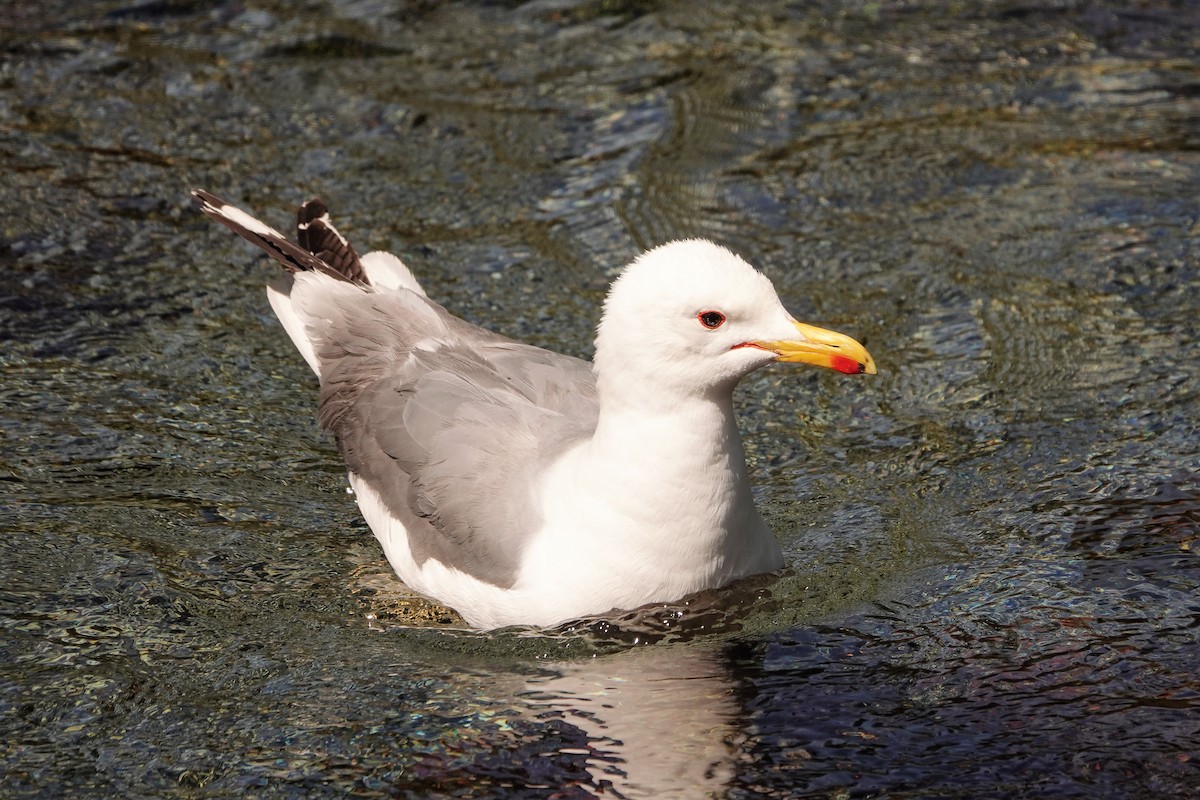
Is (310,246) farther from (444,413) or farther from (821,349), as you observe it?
(821,349)

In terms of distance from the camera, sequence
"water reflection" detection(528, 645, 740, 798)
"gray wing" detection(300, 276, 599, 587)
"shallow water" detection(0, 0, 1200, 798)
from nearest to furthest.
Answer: "water reflection" detection(528, 645, 740, 798)
"shallow water" detection(0, 0, 1200, 798)
"gray wing" detection(300, 276, 599, 587)

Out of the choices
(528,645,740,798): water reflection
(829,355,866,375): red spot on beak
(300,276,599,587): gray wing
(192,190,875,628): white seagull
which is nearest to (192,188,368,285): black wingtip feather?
(300,276,599,587): gray wing

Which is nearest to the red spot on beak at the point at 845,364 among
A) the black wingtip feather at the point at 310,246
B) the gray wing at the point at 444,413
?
the gray wing at the point at 444,413

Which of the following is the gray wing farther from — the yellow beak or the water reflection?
the yellow beak

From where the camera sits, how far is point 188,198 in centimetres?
878

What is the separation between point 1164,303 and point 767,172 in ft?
8.09

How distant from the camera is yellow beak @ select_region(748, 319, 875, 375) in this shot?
16.7 ft

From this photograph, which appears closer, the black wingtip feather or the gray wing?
the gray wing

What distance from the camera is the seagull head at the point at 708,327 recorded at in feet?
16.6

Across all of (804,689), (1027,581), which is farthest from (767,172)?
(804,689)

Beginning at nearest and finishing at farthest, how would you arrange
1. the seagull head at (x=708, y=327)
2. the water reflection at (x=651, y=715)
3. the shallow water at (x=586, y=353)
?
the water reflection at (x=651, y=715)
the shallow water at (x=586, y=353)
the seagull head at (x=708, y=327)

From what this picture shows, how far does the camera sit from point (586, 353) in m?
7.56

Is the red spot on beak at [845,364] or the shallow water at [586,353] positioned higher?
the red spot on beak at [845,364]

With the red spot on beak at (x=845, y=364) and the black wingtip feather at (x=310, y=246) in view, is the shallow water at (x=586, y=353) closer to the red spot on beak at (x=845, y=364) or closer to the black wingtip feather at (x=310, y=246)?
the black wingtip feather at (x=310, y=246)
